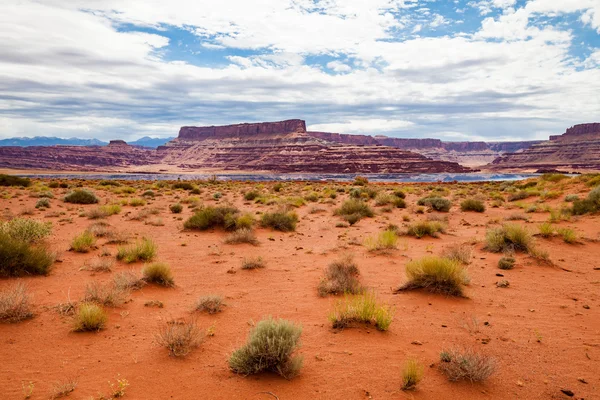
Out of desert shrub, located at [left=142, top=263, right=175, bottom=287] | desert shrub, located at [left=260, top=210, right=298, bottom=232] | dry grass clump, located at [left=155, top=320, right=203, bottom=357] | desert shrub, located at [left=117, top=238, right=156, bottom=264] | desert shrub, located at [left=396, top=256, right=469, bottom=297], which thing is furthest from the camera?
desert shrub, located at [left=260, top=210, right=298, bottom=232]

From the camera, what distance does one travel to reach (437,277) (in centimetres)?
702

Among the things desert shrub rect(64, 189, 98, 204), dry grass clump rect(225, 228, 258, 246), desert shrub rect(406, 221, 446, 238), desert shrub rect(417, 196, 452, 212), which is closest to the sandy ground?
dry grass clump rect(225, 228, 258, 246)

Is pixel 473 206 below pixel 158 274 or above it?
below

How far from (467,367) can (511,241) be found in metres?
7.20

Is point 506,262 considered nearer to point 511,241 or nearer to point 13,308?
point 511,241

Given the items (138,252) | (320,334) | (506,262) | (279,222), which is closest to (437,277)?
(506,262)

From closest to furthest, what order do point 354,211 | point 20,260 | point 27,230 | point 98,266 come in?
point 20,260
point 98,266
point 27,230
point 354,211

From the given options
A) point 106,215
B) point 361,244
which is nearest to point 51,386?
point 361,244

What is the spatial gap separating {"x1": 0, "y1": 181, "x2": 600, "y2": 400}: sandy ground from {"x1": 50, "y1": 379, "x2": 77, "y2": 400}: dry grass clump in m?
0.10

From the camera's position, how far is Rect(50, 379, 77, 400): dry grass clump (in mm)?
3779

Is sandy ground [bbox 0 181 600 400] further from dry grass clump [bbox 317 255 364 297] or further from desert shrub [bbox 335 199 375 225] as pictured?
desert shrub [bbox 335 199 375 225]

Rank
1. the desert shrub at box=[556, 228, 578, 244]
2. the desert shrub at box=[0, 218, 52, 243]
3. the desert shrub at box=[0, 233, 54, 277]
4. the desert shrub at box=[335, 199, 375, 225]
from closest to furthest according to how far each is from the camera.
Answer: the desert shrub at box=[0, 233, 54, 277], the desert shrub at box=[0, 218, 52, 243], the desert shrub at box=[556, 228, 578, 244], the desert shrub at box=[335, 199, 375, 225]

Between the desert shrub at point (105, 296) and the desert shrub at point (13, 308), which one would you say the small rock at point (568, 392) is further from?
the desert shrub at point (13, 308)

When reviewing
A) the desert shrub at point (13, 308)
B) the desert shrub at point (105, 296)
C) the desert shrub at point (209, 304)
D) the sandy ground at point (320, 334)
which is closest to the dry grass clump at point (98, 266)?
the sandy ground at point (320, 334)
